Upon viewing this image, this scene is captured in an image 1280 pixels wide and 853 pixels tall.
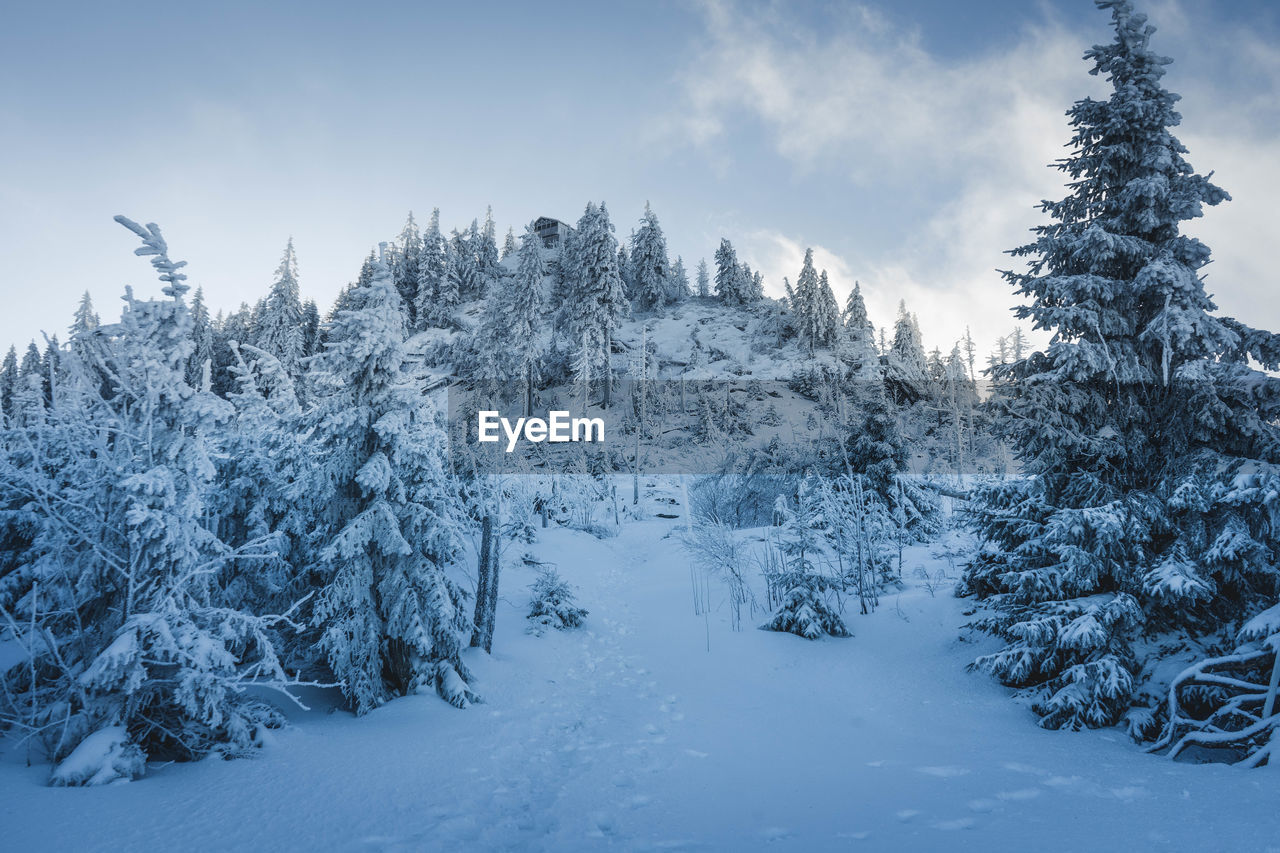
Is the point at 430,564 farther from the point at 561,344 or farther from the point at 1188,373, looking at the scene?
the point at 561,344

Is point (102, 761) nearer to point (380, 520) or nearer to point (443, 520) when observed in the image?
point (380, 520)

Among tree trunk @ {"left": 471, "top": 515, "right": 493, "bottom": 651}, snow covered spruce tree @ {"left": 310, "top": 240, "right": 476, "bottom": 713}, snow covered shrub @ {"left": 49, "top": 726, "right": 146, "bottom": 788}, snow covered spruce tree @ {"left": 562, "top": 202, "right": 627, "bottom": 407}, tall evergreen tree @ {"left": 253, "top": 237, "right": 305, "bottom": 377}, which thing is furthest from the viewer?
snow covered spruce tree @ {"left": 562, "top": 202, "right": 627, "bottom": 407}

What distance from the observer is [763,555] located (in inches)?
801

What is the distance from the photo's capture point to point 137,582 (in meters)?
6.32

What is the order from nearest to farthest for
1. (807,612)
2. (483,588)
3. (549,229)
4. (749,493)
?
(483,588), (807,612), (749,493), (549,229)

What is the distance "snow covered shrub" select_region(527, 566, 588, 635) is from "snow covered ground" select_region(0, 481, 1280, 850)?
9.16 ft

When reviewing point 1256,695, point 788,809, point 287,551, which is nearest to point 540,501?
point 287,551

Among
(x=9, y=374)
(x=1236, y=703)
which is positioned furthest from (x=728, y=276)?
(x=9, y=374)

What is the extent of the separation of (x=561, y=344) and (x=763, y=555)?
37732 millimetres

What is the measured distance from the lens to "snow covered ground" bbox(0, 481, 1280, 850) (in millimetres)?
4895

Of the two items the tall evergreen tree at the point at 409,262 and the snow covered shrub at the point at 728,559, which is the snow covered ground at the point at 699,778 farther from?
the tall evergreen tree at the point at 409,262

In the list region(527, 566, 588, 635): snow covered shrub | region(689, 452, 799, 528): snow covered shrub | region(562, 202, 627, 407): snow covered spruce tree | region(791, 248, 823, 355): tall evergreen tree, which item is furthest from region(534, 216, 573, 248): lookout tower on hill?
region(527, 566, 588, 635): snow covered shrub

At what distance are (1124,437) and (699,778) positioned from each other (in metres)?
8.63

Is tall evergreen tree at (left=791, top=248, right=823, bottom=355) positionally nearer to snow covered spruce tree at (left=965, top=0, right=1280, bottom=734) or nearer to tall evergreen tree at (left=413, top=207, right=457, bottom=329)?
tall evergreen tree at (left=413, top=207, right=457, bottom=329)
